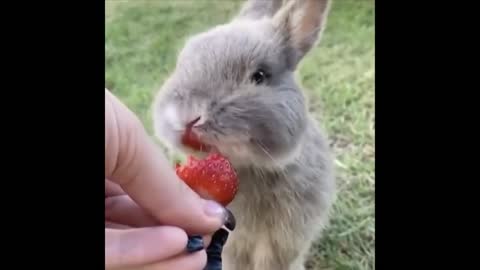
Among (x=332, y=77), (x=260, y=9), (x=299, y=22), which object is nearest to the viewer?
(x=299, y=22)

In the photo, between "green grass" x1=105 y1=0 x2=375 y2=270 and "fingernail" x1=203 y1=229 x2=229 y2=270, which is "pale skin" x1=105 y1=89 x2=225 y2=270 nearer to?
"fingernail" x1=203 y1=229 x2=229 y2=270

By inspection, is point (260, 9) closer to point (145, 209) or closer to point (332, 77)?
point (332, 77)

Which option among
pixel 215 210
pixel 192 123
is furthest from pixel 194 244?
pixel 192 123

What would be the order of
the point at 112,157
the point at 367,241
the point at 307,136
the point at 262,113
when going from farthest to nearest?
the point at 367,241 → the point at 307,136 → the point at 262,113 → the point at 112,157

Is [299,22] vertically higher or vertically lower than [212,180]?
higher

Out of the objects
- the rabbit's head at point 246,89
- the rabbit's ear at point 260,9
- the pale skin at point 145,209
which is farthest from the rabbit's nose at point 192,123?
the rabbit's ear at point 260,9
